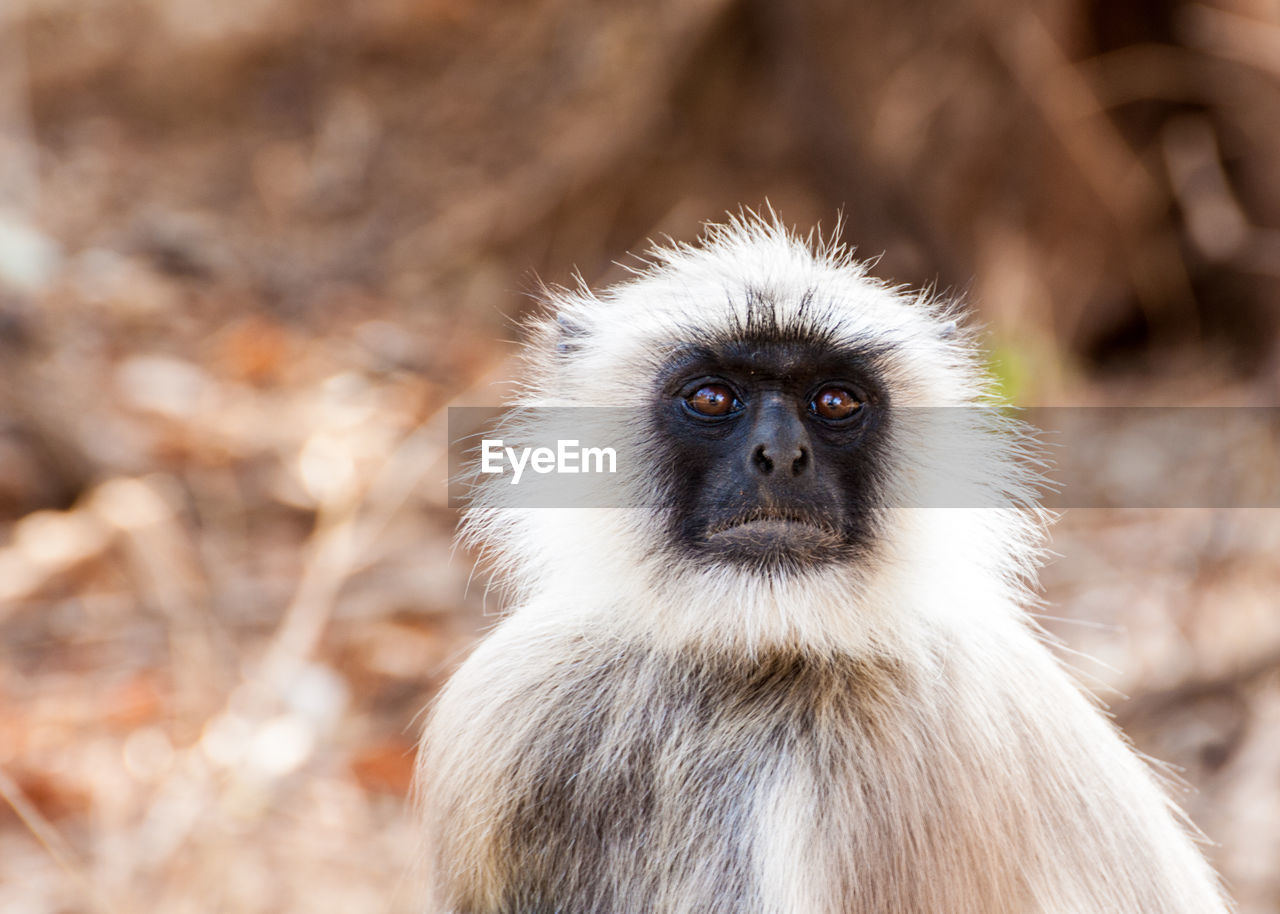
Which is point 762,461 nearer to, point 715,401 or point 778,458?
point 778,458

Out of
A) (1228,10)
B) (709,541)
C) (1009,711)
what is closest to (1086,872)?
(1009,711)

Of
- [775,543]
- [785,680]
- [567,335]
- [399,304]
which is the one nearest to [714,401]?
[775,543]

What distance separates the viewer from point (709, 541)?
2.51 m

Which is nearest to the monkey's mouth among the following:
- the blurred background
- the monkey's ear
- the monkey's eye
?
the monkey's eye

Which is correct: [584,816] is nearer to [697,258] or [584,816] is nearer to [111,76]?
[697,258]

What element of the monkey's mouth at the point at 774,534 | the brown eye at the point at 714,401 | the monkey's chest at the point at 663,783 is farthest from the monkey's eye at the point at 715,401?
the monkey's chest at the point at 663,783

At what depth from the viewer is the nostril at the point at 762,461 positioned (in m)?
2.43

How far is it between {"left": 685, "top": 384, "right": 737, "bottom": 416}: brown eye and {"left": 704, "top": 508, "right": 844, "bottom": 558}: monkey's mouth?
24cm

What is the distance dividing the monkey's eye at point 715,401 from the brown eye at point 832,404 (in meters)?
0.16

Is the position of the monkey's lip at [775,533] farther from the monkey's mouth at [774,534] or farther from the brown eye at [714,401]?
the brown eye at [714,401]

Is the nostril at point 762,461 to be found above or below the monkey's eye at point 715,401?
below

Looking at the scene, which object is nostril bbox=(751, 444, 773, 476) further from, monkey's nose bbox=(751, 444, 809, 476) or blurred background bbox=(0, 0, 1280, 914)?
blurred background bbox=(0, 0, 1280, 914)

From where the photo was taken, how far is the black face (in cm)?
245

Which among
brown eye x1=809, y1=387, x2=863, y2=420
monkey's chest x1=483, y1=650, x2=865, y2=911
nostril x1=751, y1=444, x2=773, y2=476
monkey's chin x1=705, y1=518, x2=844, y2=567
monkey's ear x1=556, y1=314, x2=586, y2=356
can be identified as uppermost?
monkey's ear x1=556, y1=314, x2=586, y2=356
